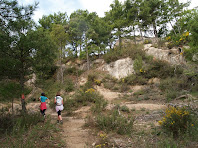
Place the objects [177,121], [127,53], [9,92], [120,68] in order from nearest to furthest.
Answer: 1. [177,121]
2. [9,92]
3. [120,68]
4. [127,53]

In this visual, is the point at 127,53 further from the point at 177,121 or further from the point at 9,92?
the point at 9,92

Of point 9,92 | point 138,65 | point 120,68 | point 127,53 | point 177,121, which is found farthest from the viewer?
point 127,53

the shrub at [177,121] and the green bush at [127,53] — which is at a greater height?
the green bush at [127,53]

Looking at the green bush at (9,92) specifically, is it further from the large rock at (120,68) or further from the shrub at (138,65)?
the large rock at (120,68)

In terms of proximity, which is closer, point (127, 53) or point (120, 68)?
point (120, 68)

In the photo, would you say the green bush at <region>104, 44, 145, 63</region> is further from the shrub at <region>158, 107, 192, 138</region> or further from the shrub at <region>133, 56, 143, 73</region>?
the shrub at <region>158, 107, 192, 138</region>

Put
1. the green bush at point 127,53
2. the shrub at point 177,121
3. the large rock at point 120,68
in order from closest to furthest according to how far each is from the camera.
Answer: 1. the shrub at point 177,121
2. the large rock at point 120,68
3. the green bush at point 127,53

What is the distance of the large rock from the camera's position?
19391 mm

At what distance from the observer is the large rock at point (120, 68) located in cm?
1939

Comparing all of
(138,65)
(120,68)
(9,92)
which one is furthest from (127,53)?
(9,92)

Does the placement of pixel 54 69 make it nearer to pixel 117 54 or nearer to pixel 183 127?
pixel 117 54

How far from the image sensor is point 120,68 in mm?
20219

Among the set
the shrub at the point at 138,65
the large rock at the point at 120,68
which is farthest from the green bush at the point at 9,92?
the large rock at the point at 120,68

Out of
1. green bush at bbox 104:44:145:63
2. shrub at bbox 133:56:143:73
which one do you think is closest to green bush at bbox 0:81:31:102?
shrub at bbox 133:56:143:73
